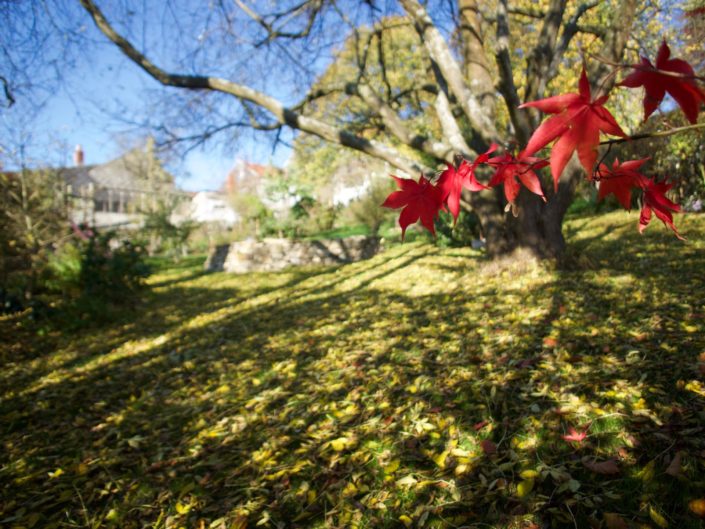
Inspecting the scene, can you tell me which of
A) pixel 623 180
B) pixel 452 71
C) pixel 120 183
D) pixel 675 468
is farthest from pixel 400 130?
pixel 120 183

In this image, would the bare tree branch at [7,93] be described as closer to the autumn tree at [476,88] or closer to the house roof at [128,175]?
the autumn tree at [476,88]

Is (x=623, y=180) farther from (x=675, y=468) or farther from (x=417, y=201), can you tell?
(x=675, y=468)

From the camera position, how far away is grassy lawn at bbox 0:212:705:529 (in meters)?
1.56

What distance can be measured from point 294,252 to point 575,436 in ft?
35.1

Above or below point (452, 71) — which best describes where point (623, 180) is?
below

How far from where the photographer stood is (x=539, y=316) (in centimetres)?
339

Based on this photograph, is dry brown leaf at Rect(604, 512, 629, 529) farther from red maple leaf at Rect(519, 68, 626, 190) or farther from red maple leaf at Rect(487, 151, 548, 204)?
red maple leaf at Rect(519, 68, 626, 190)

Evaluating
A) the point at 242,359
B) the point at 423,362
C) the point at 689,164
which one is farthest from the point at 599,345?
the point at 689,164

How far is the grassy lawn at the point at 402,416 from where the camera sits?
61.4 inches

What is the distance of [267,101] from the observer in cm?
554

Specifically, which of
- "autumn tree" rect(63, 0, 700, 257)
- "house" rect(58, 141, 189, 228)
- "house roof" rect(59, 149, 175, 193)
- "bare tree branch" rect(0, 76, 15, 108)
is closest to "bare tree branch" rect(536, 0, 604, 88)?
"autumn tree" rect(63, 0, 700, 257)

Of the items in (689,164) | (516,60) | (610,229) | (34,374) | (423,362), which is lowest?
(34,374)

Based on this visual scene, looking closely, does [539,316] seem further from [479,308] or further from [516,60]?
[516,60]

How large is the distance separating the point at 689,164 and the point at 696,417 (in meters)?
9.29
